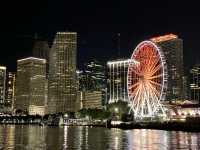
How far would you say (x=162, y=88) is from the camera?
89188 millimetres

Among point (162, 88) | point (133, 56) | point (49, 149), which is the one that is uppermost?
point (133, 56)

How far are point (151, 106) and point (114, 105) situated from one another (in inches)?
2934

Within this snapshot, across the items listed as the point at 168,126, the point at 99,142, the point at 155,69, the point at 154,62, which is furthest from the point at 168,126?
the point at 99,142

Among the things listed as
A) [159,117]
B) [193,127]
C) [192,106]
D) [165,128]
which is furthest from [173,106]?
[193,127]

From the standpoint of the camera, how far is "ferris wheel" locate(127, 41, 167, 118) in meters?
89.6

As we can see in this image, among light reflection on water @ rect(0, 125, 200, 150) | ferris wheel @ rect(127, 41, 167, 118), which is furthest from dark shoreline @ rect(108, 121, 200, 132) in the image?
light reflection on water @ rect(0, 125, 200, 150)

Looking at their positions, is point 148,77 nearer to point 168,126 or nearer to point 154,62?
point 154,62

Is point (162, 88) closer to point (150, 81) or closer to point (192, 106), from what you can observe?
point (150, 81)

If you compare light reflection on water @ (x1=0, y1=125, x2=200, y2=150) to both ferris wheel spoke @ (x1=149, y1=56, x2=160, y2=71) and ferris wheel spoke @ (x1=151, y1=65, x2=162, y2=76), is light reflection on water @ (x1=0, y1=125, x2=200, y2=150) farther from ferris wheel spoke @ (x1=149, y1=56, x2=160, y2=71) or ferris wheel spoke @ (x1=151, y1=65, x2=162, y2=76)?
ferris wheel spoke @ (x1=149, y1=56, x2=160, y2=71)

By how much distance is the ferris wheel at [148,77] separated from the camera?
89.6m

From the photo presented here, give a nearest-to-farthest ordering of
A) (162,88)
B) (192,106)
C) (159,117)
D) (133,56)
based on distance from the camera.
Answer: (162,88)
(133,56)
(159,117)
(192,106)

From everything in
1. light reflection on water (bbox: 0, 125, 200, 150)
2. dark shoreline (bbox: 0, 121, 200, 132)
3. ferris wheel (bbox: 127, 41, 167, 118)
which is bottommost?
light reflection on water (bbox: 0, 125, 200, 150)

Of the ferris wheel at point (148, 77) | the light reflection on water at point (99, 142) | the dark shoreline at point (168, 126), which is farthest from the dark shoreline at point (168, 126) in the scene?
the light reflection on water at point (99, 142)

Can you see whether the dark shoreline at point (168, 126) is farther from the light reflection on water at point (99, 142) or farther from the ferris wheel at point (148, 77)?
the light reflection on water at point (99, 142)
